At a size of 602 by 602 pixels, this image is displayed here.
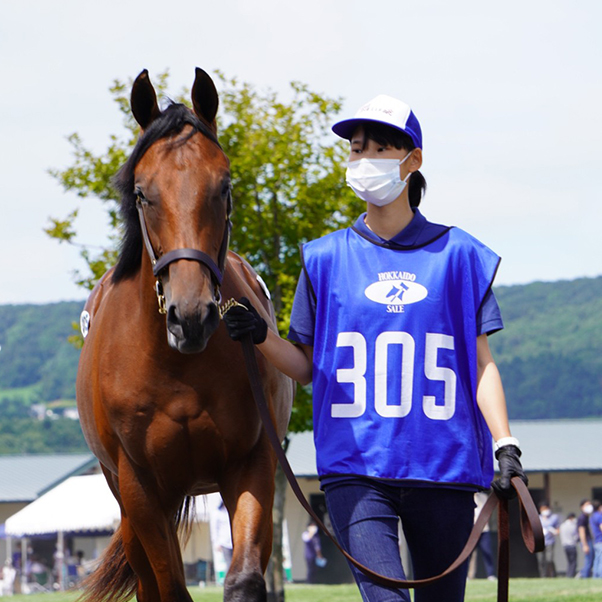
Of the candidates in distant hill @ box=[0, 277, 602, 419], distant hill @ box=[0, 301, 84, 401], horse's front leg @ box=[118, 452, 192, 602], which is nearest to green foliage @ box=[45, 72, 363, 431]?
horse's front leg @ box=[118, 452, 192, 602]

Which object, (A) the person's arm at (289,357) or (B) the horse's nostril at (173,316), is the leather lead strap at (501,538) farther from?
(B) the horse's nostril at (173,316)

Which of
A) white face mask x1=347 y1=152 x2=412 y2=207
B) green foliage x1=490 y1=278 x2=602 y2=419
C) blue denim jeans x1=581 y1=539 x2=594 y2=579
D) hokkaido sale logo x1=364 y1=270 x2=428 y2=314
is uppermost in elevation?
green foliage x1=490 y1=278 x2=602 y2=419

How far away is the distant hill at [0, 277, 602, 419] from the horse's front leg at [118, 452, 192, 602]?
111 metres

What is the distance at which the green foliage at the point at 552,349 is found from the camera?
115 metres

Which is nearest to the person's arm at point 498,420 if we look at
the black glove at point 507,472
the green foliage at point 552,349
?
the black glove at point 507,472

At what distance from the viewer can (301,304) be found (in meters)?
3.87

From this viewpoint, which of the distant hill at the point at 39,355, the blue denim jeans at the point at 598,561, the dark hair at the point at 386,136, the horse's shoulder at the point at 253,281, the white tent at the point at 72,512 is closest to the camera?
the dark hair at the point at 386,136

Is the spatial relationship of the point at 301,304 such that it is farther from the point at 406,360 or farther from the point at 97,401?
the point at 97,401

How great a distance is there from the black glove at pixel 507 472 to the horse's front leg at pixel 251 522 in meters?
1.14

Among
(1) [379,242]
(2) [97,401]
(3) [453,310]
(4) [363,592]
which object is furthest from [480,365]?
(2) [97,401]

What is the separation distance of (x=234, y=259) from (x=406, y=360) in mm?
2480

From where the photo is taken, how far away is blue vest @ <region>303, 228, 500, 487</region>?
3.57m

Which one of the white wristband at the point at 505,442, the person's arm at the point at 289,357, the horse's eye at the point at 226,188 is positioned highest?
the horse's eye at the point at 226,188

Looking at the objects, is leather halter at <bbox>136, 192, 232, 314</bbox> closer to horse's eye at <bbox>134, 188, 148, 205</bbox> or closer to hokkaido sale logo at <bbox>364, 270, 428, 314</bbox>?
horse's eye at <bbox>134, 188, 148, 205</bbox>
